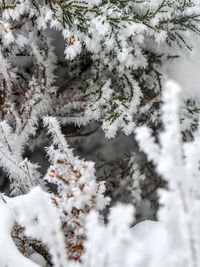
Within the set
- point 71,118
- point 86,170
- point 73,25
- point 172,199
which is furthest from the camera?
point 71,118

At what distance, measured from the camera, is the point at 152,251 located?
1002 millimetres

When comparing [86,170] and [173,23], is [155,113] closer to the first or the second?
[173,23]

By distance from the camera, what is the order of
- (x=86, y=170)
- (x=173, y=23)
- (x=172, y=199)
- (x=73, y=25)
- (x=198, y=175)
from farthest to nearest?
(x=173, y=23)
(x=73, y=25)
(x=86, y=170)
(x=198, y=175)
(x=172, y=199)

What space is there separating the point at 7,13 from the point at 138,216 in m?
3.13

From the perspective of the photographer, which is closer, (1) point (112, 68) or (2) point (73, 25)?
(2) point (73, 25)

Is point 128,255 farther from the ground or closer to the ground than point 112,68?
closer to the ground

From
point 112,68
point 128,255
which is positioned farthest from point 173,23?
point 128,255

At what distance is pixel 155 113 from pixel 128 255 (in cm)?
223

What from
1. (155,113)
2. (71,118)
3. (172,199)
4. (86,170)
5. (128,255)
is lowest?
(128,255)

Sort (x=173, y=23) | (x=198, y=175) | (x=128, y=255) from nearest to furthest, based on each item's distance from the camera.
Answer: (x=128, y=255)
(x=198, y=175)
(x=173, y=23)

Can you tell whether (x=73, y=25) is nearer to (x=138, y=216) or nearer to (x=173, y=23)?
(x=173, y=23)

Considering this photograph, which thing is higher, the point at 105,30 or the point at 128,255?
the point at 105,30

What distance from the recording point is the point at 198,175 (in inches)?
49.8

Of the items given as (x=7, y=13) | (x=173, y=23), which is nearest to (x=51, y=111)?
(x=7, y=13)
